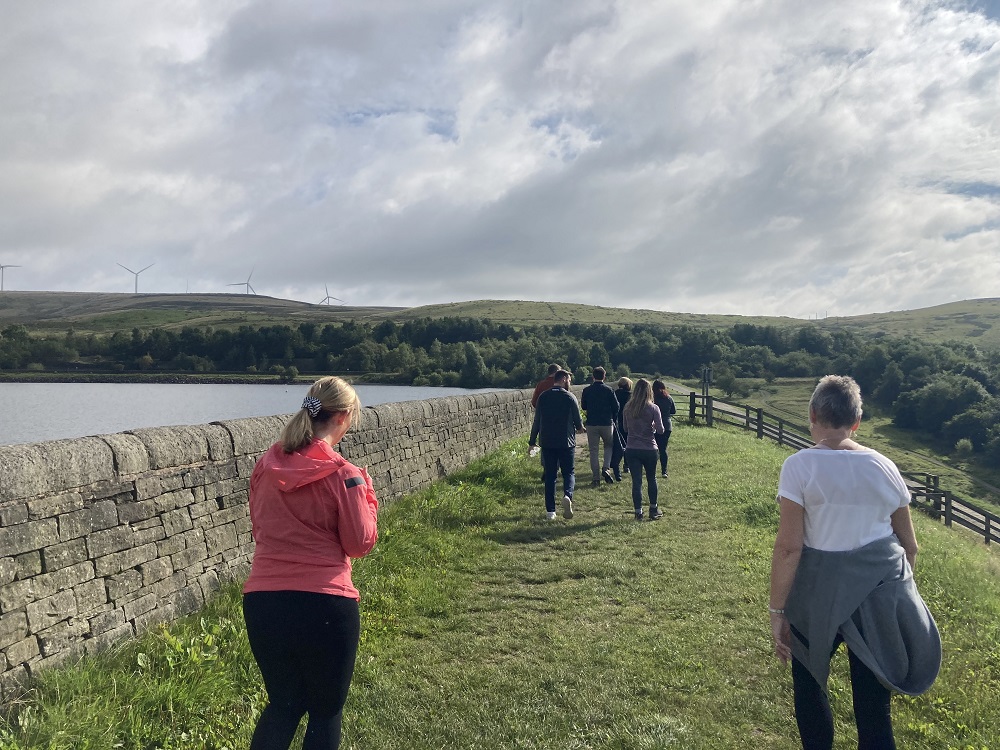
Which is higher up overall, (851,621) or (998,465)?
(851,621)

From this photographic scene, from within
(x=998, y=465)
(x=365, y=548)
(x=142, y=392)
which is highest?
(x=365, y=548)

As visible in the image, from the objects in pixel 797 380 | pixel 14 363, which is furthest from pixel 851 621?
pixel 797 380

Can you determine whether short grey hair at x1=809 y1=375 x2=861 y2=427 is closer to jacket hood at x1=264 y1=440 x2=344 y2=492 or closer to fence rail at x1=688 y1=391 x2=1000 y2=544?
jacket hood at x1=264 y1=440 x2=344 y2=492

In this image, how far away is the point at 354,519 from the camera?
2.60m

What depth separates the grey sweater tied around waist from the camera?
8.41 ft

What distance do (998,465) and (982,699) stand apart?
6016 cm

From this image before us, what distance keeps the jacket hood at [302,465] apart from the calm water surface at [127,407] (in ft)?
39.3

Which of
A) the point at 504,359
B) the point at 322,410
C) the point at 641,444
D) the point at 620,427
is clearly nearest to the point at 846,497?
the point at 322,410

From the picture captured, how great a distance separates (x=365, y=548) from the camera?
2.58m

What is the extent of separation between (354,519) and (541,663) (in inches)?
91.1

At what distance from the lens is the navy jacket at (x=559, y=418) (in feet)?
27.9

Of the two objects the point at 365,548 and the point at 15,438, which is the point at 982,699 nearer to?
the point at 365,548

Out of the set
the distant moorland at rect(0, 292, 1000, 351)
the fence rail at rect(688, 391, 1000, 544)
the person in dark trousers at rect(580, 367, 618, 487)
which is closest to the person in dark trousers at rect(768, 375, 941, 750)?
the person in dark trousers at rect(580, 367, 618, 487)

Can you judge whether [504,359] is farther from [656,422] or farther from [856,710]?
[856,710]
